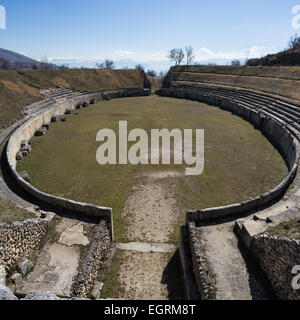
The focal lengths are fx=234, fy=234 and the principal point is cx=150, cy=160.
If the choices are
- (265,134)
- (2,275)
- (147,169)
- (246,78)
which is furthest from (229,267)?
(246,78)

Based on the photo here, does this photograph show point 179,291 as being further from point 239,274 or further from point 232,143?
point 232,143

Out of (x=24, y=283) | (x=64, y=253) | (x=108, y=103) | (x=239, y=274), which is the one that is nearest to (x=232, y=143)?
(x=239, y=274)

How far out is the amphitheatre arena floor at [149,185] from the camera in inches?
393

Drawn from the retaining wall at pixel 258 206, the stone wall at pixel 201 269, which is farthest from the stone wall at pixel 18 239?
the stone wall at pixel 201 269

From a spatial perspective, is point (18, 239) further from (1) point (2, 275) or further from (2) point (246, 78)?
(2) point (246, 78)

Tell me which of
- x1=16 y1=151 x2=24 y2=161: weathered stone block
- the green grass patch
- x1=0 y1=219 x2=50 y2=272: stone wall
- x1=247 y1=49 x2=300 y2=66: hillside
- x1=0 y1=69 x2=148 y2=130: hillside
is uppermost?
x1=247 y1=49 x2=300 y2=66: hillside

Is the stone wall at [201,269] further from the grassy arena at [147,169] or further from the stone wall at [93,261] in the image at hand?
the stone wall at [93,261]

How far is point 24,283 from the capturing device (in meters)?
8.31

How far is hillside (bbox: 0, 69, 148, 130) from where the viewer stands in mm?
27625

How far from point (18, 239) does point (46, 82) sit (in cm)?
3767

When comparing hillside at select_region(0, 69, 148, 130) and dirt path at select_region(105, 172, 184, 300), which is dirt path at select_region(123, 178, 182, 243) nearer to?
dirt path at select_region(105, 172, 184, 300)

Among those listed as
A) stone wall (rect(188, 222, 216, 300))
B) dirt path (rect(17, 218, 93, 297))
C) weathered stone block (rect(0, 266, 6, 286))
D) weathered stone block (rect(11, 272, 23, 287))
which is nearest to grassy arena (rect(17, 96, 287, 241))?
dirt path (rect(17, 218, 93, 297))

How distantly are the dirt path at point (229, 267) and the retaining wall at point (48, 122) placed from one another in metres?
4.72

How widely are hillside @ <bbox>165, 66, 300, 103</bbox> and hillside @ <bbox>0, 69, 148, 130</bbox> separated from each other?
36.6 ft
